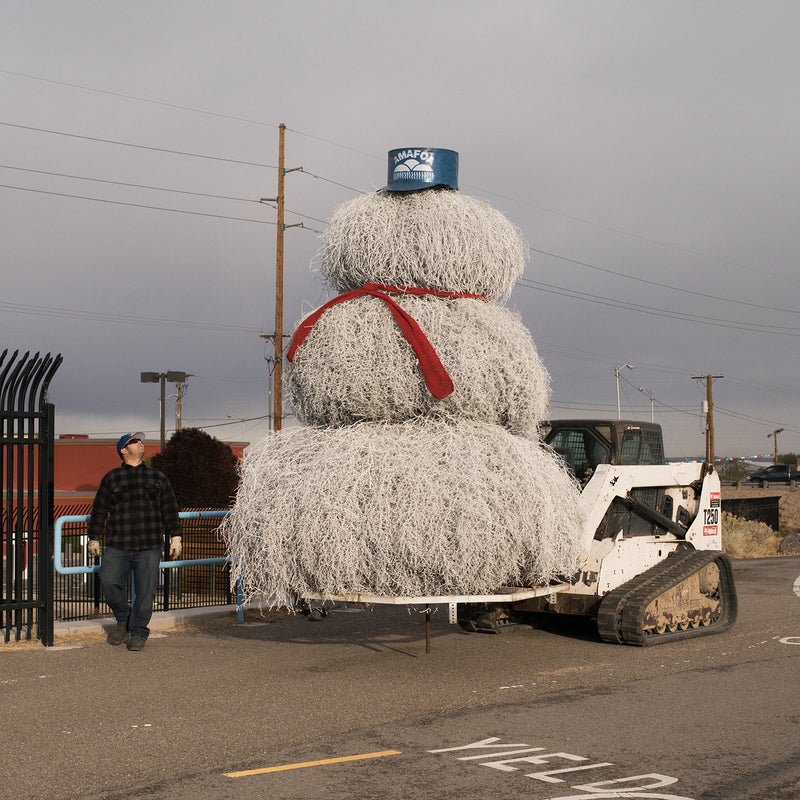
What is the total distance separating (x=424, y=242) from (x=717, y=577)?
5.17 m

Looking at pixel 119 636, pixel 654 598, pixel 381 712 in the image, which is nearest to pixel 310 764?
pixel 381 712

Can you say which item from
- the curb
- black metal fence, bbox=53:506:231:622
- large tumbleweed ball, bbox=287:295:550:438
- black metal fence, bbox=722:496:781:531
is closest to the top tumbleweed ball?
large tumbleweed ball, bbox=287:295:550:438

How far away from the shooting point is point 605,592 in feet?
33.0

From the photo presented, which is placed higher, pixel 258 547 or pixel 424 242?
pixel 424 242

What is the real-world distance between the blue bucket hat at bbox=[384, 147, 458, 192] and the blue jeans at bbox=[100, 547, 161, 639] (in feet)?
12.2

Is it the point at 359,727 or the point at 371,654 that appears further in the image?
the point at 371,654

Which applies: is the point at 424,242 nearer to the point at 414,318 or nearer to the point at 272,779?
the point at 414,318

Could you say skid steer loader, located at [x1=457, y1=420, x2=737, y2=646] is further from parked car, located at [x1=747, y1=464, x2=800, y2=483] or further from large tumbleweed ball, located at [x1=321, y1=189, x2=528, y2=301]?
parked car, located at [x1=747, y1=464, x2=800, y2=483]

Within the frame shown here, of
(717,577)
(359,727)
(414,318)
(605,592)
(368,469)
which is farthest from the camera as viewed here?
(717,577)

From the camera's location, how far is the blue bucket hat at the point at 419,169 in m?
8.53

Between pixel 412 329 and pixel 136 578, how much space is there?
3.39 m

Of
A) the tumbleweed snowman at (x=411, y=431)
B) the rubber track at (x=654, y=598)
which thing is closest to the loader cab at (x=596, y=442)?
the rubber track at (x=654, y=598)

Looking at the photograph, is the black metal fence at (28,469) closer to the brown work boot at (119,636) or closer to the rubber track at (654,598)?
the brown work boot at (119,636)

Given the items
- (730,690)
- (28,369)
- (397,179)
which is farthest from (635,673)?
(28,369)
